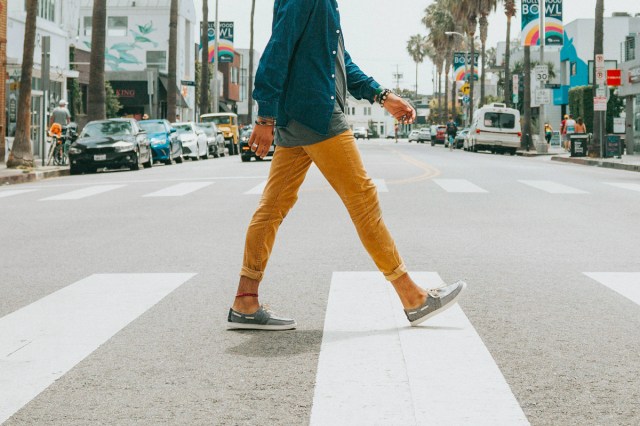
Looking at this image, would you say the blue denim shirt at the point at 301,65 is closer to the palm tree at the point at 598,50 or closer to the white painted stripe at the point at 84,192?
the white painted stripe at the point at 84,192

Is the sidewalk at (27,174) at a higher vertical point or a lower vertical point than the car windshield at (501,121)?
lower

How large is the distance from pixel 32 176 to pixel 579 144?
20612mm

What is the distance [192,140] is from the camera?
36.4 m

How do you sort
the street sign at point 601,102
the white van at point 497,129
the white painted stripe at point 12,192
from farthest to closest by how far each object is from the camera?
the white van at point 497,129 < the street sign at point 601,102 < the white painted stripe at point 12,192

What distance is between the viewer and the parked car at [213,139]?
1597 inches

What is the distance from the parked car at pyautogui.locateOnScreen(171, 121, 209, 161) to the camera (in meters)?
36.0

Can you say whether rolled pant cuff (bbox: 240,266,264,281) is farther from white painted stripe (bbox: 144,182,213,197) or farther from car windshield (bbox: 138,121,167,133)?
car windshield (bbox: 138,121,167,133)

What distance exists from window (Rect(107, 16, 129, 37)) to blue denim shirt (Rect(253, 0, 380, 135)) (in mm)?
69812

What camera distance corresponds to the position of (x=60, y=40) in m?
41.6

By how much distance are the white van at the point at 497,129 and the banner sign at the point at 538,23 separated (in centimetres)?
533

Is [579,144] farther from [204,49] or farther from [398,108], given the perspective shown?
[398,108]

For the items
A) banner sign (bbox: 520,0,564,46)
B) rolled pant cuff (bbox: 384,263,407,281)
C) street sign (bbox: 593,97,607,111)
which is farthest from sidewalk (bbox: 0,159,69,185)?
banner sign (bbox: 520,0,564,46)

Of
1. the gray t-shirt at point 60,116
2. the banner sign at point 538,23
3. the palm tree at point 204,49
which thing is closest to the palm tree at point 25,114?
the gray t-shirt at point 60,116

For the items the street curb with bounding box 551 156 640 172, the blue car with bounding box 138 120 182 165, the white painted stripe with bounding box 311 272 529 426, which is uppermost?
the blue car with bounding box 138 120 182 165
